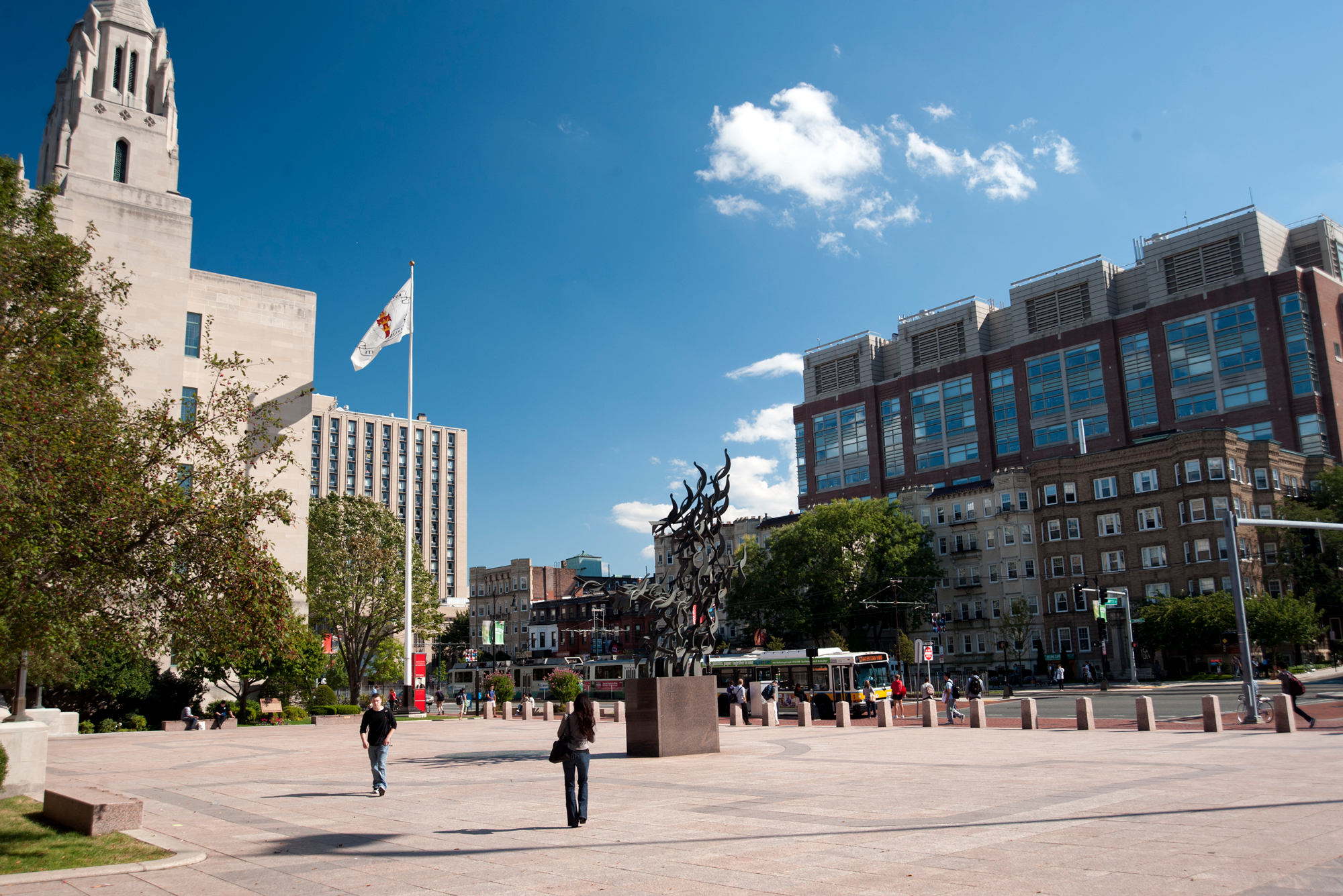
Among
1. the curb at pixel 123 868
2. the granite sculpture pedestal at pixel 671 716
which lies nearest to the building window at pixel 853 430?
the granite sculpture pedestal at pixel 671 716

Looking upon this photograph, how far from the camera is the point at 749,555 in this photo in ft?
295

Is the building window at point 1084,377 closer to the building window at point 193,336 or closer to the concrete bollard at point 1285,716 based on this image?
the concrete bollard at point 1285,716

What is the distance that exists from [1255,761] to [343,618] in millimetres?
52708

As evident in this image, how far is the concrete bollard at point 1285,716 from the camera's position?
80.6 ft

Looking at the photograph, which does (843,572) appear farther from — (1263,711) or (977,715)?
(1263,711)

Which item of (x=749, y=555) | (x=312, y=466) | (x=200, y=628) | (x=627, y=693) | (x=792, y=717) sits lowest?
(x=792, y=717)

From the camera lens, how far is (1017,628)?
248 ft

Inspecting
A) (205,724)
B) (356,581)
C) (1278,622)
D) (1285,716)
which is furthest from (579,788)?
(1278,622)

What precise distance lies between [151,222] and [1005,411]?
77856 millimetres

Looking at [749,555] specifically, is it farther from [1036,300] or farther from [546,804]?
[546,804]

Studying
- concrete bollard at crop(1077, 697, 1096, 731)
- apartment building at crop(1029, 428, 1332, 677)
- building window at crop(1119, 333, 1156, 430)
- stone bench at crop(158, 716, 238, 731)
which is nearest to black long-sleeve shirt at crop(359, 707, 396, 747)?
concrete bollard at crop(1077, 697, 1096, 731)

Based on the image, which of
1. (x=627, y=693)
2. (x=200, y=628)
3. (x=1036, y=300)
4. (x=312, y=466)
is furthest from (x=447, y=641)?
(x=200, y=628)

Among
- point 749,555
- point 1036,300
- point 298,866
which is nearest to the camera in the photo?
point 298,866

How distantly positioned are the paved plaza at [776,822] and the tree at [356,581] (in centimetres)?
3576
